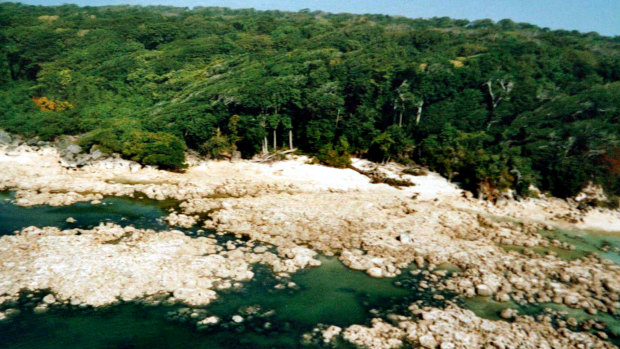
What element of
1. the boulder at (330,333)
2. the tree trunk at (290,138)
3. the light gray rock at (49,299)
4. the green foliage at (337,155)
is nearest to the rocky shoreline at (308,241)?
the light gray rock at (49,299)

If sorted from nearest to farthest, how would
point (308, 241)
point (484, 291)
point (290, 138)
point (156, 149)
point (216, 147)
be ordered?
point (484, 291) → point (308, 241) → point (156, 149) → point (216, 147) → point (290, 138)

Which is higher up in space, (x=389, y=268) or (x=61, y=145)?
(x=61, y=145)

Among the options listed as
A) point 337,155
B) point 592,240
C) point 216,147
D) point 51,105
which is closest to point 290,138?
point 337,155

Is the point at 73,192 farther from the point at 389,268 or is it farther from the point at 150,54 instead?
the point at 150,54

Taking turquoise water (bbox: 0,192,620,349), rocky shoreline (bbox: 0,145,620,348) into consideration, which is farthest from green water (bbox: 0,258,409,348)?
rocky shoreline (bbox: 0,145,620,348)

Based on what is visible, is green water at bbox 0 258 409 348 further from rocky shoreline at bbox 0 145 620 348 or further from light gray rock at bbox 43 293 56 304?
rocky shoreline at bbox 0 145 620 348

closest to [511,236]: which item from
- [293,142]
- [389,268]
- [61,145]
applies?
[389,268]

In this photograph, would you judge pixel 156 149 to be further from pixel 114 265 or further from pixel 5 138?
pixel 5 138
